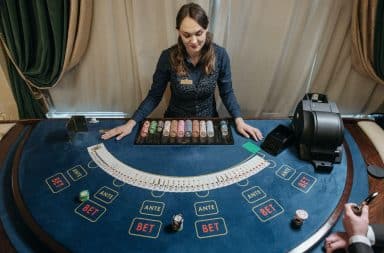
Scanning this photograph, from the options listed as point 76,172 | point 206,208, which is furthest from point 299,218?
point 76,172

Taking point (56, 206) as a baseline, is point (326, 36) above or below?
above

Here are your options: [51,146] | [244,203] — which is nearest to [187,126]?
[244,203]

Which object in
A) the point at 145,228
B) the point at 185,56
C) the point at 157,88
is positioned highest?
the point at 185,56

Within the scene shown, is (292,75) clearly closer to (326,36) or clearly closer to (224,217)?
(326,36)

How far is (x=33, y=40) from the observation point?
188 centimetres

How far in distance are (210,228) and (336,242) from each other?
1.41 ft

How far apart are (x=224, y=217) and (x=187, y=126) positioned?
1.92 feet

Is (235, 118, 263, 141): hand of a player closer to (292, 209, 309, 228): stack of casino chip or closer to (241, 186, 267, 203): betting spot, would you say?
(241, 186, 267, 203): betting spot

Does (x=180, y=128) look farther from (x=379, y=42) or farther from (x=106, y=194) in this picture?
(x=379, y=42)

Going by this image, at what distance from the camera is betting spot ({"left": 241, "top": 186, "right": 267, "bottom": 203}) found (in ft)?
3.89

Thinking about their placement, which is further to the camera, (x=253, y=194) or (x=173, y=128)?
(x=173, y=128)

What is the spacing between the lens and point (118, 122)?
1628 mm

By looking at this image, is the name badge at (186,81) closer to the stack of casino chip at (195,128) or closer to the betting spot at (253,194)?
the stack of casino chip at (195,128)

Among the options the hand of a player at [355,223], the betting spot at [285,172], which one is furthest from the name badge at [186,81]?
the hand of a player at [355,223]
